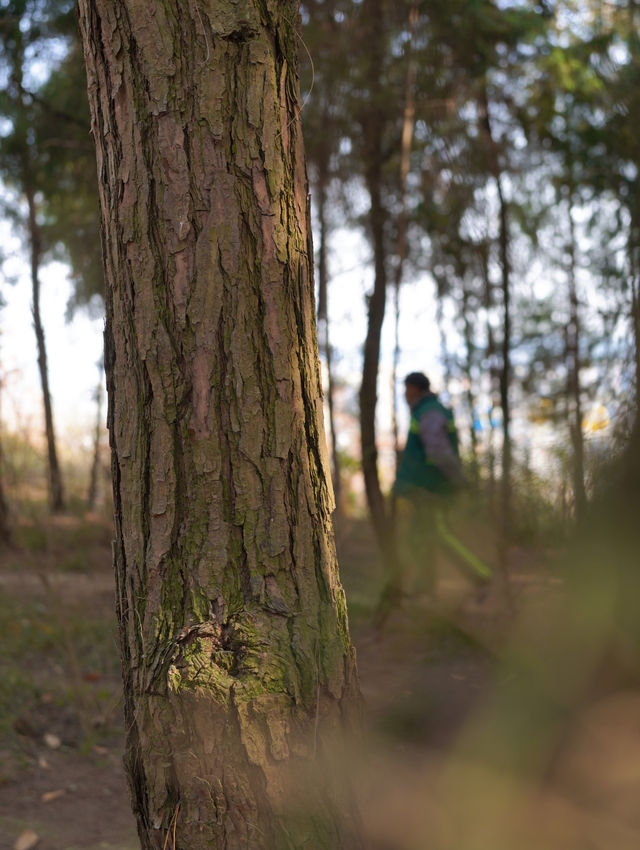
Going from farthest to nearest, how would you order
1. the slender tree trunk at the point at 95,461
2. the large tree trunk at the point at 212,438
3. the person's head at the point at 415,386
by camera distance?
the slender tree trunk at the point at 95,461
the person's head at the point at 415,386
the large tree trunk at the point at 212,438

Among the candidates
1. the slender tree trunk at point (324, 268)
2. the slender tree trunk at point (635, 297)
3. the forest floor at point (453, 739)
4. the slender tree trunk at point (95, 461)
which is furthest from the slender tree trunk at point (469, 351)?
the slender tree trunk at point (635, 297)

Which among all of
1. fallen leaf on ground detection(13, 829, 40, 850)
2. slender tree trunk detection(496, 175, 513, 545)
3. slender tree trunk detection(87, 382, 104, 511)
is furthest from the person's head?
slender tree trunk detection(87, 382, 104, 511)

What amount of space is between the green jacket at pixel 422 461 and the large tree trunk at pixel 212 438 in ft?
11.7

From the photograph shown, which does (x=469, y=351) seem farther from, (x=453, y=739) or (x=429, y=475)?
(x=453, y=739)

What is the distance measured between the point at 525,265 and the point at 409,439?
7324 mm

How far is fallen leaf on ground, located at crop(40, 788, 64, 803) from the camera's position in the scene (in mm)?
3100

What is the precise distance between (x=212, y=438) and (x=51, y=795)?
2.34m

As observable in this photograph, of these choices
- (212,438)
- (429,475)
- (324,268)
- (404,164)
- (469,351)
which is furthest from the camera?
(469,351)

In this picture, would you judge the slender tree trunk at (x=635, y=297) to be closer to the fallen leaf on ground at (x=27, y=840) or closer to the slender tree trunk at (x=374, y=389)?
the slender tree trunk at (x=374, y=389)

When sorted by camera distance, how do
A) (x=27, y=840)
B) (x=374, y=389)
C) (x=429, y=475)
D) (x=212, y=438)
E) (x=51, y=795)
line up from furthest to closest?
1. (x=374, y=389)
2. (x=429, y=475)
3. (x=51, y=795)
4. (x=27, y=840)
5. (x=212, y=438)

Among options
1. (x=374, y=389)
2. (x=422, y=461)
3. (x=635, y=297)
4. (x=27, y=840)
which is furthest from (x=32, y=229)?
(x=635, y=297)

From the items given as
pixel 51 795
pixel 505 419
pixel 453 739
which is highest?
→ pixel 505 419

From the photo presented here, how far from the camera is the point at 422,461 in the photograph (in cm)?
525

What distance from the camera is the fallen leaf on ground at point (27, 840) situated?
2.63 metres
